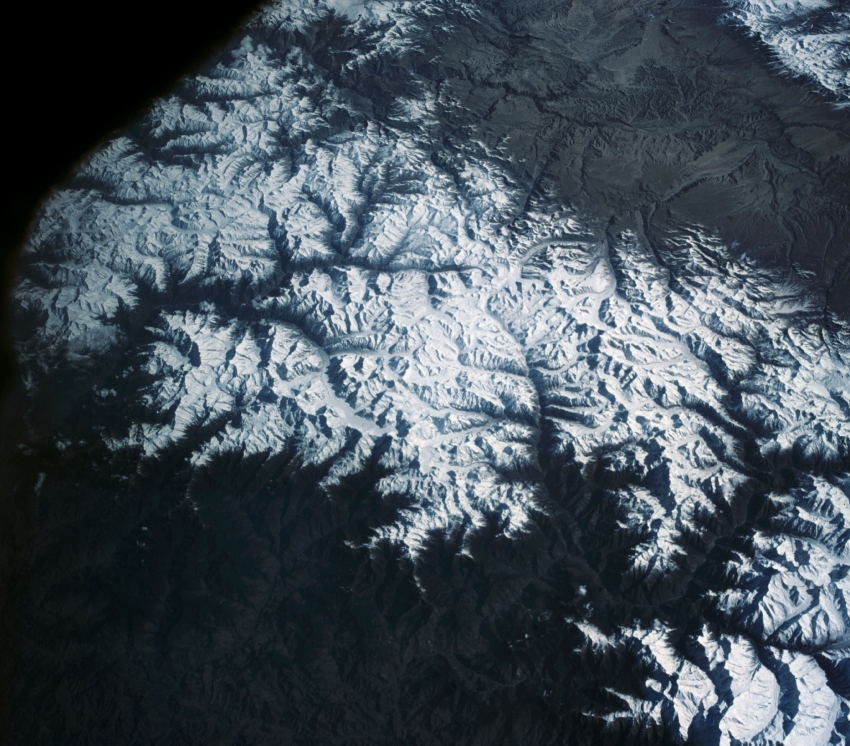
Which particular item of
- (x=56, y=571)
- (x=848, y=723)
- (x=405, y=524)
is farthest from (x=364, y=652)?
(x=848, y=723)

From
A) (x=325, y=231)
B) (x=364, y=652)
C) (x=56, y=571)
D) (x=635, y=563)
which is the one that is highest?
(x=325, y=231)

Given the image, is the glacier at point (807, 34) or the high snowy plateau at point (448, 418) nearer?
the high snowy plateau at point (448, 418)

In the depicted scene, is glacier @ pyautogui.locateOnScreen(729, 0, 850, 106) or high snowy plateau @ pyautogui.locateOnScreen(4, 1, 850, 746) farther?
glacier @ pyautogui.locateOnScreen(729, 0, 850, 106)

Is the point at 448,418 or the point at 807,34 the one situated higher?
A: the point at 807,34

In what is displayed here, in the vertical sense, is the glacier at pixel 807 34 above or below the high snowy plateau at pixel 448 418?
above

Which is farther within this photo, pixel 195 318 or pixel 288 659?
pixel 195 318

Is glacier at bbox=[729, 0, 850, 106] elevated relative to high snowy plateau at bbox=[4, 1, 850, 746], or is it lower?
elevated

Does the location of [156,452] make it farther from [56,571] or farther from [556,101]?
[556,101]

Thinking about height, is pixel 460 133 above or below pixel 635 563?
above
